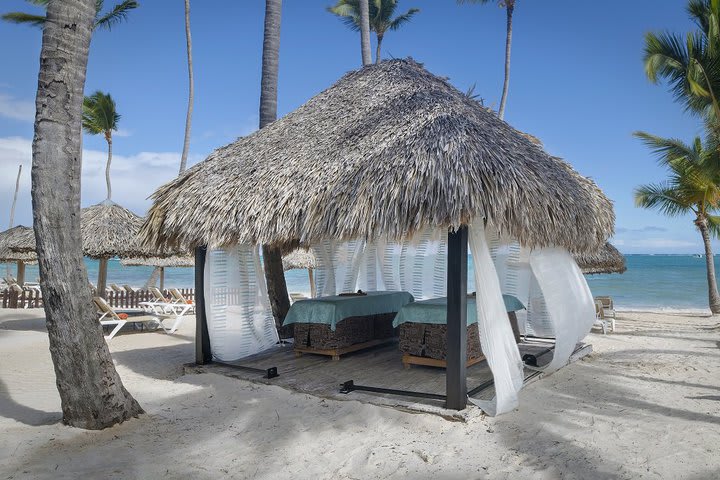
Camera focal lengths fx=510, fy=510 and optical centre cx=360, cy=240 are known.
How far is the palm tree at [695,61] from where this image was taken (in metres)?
8.08

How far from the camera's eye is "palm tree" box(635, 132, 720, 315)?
13.7 meters

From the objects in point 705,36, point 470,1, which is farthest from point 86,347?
point 470,1

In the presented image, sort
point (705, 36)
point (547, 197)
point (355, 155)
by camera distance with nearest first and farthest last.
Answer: point (547, 197)
point (355, 155)
point (705, 36)

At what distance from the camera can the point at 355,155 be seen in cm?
488

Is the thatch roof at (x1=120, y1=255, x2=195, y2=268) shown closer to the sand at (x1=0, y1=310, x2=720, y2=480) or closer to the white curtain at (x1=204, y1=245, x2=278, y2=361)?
the white curtain at (x1=204, y1=245, x2=278, y2=361)

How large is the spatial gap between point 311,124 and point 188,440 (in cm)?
382

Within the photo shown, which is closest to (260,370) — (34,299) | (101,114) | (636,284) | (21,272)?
(34,299)

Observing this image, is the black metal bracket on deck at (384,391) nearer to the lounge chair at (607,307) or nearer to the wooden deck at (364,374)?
the wooden deck at (364,374)

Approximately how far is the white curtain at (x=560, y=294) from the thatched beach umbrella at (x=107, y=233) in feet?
22.8

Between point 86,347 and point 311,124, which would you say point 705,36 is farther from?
point 86,347

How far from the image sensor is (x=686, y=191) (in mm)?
14359

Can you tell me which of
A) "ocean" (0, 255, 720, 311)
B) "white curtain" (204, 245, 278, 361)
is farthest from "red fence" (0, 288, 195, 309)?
"ocean" (0, 255, 720, 311)

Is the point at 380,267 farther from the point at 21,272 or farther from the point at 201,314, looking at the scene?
the point at 21,272

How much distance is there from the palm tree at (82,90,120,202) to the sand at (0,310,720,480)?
578 inches
